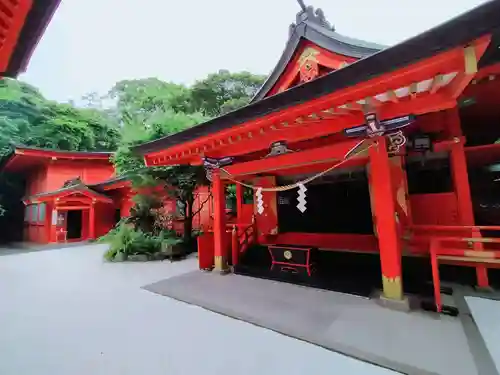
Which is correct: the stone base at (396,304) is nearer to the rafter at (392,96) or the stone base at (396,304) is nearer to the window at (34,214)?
the rafter at (392,96)

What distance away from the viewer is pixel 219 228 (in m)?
5.52

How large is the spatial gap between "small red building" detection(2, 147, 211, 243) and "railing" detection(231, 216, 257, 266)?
4798mm

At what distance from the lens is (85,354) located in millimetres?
2631

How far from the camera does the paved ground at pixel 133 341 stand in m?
2.35

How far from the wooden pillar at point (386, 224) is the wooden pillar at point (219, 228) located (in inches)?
126

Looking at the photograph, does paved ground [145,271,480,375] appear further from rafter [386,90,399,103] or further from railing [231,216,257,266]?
→ rafter [386,90,399,103]

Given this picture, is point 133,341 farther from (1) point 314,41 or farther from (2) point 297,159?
(1) point 314,41

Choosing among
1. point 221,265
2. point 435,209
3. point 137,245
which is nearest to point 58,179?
point 137,245

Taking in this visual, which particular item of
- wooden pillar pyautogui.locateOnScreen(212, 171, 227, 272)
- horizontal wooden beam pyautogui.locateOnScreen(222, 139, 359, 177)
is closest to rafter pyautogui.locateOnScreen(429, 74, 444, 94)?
horizontal wooden beam pyautogui.locateOnScreen(222, 139, 359, 177)

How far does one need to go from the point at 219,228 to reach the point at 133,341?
2.88 m

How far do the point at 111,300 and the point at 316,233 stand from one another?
14.1 ft

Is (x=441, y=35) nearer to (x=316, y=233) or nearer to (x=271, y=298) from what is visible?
(x=271, y=298)

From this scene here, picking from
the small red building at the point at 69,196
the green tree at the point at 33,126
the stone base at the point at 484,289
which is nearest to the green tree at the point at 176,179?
the small red building at the point at 69,196

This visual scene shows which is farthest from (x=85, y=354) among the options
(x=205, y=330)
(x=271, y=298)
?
(x=271, y=298)
